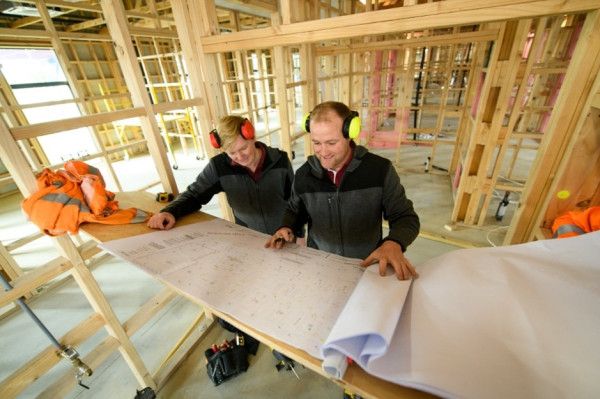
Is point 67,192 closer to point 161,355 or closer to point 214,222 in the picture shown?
point 214,222

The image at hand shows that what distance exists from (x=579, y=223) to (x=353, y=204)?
94 cm

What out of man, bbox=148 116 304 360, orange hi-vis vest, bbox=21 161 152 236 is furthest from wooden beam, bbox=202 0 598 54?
orange hi-vis vest, bbox=21 161 152 236

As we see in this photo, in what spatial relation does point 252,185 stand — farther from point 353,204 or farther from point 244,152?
point 353,204

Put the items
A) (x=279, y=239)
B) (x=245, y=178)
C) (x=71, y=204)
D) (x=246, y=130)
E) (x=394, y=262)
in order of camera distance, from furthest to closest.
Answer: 1. (x=245, y=178)
2. (x=246, y=130)
3. (x=71, y=204)
4. (x=279, y=239)
5. (x=394, y=262)

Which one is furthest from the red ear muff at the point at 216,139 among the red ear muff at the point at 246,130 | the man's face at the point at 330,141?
the man's face at the point at 330,141

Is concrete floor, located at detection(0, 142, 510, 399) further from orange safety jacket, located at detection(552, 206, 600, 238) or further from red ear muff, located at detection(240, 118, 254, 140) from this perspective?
red ear muff, located at detection(240, 118, 254, 140)

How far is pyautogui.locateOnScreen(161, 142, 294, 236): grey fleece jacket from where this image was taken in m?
1.72

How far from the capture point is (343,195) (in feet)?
4.70

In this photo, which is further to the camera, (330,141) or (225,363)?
(225,363)

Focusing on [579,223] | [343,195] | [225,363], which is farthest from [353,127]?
[225,363]

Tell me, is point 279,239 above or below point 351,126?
below

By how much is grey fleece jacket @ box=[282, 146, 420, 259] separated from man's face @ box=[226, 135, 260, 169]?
14.0 inches

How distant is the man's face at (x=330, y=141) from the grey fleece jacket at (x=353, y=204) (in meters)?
0.09

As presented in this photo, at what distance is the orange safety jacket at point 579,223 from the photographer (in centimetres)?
96
